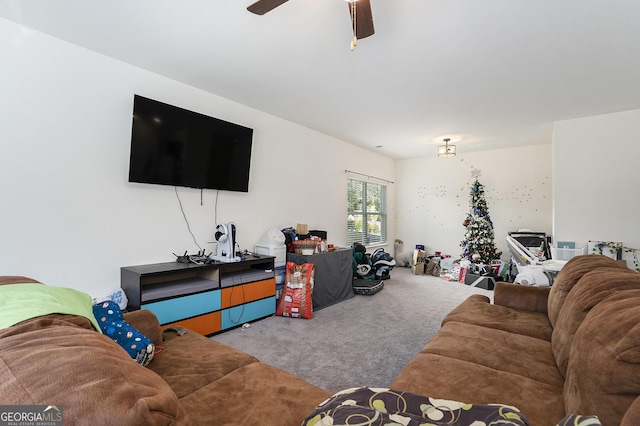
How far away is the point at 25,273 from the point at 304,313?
8.43 feet

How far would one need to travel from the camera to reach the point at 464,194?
21.8 feet

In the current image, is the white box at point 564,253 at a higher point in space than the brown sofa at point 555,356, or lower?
higher

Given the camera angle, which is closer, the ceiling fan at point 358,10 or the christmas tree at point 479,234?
the ceiling fan at point 358,10

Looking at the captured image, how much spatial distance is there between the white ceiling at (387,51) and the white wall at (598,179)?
0.30m

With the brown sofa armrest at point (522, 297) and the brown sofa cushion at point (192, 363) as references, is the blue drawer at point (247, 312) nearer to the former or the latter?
the brown sofa cushion at point (192, 363)

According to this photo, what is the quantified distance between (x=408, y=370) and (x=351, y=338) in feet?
5.34

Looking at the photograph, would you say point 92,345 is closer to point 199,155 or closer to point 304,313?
point 199,155

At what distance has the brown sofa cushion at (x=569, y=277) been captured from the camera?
1907 millimetres

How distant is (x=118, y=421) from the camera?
522 millimetres

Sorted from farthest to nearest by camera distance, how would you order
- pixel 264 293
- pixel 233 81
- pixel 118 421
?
pixel 264 293, pixel 233 81, pixel 118 421

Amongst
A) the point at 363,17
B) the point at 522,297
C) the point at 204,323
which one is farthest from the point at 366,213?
the point at 363,17

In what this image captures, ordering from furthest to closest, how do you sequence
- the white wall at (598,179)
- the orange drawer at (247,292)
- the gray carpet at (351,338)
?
the white wall at (598,179) < the orange drawer at (247,292) < the gray carpet at (351,338)

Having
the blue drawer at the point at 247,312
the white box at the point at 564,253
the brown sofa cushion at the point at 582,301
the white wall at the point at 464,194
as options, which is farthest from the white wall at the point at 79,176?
the white wall at the point at 464,194

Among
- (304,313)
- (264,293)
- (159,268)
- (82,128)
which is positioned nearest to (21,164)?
(82,128)
